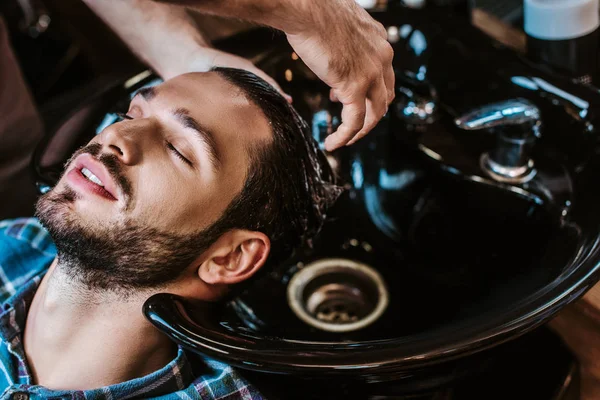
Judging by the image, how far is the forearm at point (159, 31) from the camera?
1.35 metres

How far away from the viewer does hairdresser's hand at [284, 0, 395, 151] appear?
0.91 m

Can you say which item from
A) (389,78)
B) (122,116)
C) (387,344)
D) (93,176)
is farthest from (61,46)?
(387,344)

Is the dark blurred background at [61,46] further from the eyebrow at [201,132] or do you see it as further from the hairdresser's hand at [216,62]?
the eyebrow at [201,132]

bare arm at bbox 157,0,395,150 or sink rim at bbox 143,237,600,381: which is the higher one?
bare arm at bbox 157,0,395,150

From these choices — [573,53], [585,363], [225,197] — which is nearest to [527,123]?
[573,53]

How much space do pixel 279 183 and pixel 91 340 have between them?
421 millimetres

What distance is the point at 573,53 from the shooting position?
1.36 m

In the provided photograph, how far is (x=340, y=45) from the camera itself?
3.06 feet

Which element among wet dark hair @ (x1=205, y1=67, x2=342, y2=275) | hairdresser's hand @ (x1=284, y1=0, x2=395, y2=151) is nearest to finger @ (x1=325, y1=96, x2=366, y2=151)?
hairdresser's hand @ (x1=284, y1=0, x2=395, y2=151)

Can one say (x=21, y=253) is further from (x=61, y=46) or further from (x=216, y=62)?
(x=61, y=46)

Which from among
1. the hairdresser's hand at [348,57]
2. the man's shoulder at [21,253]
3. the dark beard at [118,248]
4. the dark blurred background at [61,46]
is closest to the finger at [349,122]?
the hairdresser's hand at [348,57]

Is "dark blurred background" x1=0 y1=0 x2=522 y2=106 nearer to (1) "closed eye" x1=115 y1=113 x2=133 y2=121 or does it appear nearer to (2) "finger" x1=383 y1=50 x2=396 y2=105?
(1) "closed eye" x1=115 y1=113 x2=133 y2=121

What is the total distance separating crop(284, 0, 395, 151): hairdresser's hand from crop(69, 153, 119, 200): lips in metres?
0.35

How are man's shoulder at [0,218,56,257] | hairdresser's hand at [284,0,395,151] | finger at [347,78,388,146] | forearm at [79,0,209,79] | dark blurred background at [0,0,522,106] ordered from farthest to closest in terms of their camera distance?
dark blurred background at [0,0,522,106]
man's shoulder at [0,218,56,257]
forearm at [79,0,209,79]
finger at [347,78,388,146]
hairdresser's hand at [284,0,395,151]
